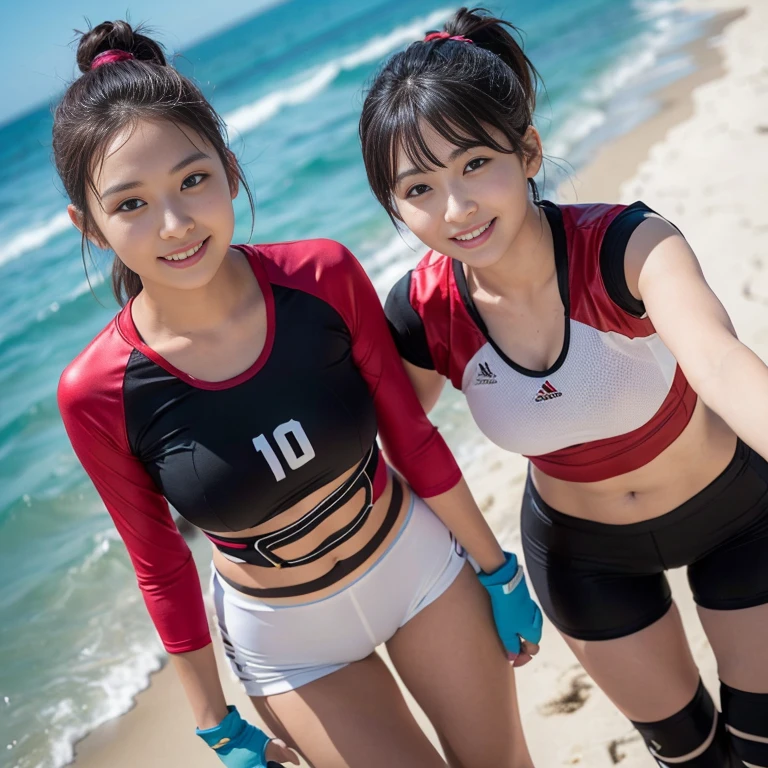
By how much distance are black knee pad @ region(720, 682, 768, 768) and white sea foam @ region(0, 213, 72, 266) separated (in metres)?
15.0

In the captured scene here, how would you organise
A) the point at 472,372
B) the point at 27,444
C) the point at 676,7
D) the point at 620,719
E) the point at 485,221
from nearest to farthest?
the point at 485,221 < the point at 472,372 < the point at 620,719 < the point at 27,444 < the point at 676,7

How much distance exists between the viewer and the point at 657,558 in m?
2.49

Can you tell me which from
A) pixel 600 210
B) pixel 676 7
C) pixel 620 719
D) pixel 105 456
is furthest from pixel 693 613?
pixel 676 7

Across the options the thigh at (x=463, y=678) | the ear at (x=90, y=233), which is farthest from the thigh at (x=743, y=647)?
the ear at (x=90, y=233)

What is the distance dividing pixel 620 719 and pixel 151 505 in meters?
1.90

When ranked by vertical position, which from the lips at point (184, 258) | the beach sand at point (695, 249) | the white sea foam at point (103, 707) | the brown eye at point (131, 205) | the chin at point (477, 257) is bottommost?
the beach sand at point (695, 249)

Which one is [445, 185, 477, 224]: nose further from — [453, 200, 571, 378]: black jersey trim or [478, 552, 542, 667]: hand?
[478, 552, 542, 667]: hand

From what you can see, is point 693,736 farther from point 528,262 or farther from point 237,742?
point 528,262

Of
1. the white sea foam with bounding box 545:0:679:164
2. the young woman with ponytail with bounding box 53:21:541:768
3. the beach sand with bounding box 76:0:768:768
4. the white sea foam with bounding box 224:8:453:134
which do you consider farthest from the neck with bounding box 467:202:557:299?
the white sea foam with bounding box 224:8:453:134

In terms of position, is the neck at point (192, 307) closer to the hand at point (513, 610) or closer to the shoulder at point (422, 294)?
the shoulder at point (422, 294)

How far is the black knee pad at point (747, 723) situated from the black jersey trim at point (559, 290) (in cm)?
99

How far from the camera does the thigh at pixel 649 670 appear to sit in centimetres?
242

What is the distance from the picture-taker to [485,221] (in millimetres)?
2320

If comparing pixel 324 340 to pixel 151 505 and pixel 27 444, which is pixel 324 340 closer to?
pixel 151 505
